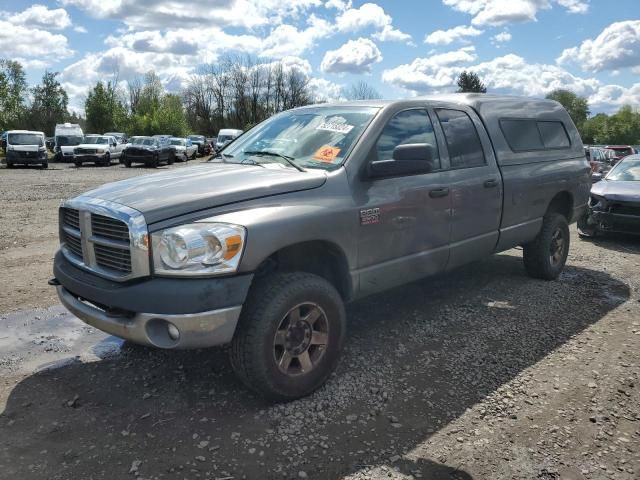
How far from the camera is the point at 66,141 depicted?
35062 millimetres

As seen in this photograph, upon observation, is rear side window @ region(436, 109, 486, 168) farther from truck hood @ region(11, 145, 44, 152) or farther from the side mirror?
truck hood @ region(11, 145, 44, 152)

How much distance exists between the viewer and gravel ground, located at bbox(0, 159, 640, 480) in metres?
2.84

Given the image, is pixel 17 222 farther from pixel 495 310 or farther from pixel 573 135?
pixel 573 135

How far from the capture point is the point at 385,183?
3904 mm

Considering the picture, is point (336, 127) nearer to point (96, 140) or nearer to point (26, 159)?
point (26, 159)

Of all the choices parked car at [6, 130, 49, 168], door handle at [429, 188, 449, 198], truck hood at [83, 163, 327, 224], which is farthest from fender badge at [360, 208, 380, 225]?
parked car at [6, 130, 49, 168]

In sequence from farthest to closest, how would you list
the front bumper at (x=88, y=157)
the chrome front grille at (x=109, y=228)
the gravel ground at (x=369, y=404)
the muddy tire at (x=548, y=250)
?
the front bumper at (x=88, y=157) → the muddy tire at (x=548, y=250) → the chrome front grille at (x=109, y=228) → the gravel ground at (x=369, y=404)

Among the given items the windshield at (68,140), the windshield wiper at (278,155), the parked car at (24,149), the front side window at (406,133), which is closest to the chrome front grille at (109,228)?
the windshield wiper at (278,155)

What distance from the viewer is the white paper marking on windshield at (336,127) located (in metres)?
4.04

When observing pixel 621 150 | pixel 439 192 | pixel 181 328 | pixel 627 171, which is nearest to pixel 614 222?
pixel 627 171

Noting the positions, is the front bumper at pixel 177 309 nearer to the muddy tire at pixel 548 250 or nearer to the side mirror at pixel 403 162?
the side mirror at pixel 403 162

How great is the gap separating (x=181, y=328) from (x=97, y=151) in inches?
1187

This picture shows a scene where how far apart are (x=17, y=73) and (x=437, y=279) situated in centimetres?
8055

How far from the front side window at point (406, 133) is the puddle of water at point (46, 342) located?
2.62 m
